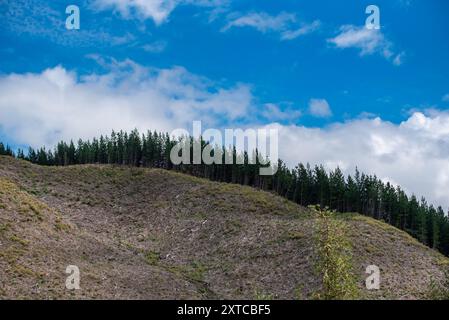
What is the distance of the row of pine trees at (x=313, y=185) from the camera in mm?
106000

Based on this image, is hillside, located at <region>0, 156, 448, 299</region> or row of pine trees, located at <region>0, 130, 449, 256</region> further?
row of pine trees, located at <region>0, 130, 449, 256</region>

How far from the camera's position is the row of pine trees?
10600 centimetres

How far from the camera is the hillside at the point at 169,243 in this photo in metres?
53.6

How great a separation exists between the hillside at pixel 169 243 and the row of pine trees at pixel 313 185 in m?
16.2

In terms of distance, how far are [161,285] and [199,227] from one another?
29.3m

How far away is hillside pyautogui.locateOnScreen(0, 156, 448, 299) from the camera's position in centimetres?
5355

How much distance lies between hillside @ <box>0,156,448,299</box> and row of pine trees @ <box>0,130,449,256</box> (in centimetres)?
1622

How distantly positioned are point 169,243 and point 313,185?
47082mm

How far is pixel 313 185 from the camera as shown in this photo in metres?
113

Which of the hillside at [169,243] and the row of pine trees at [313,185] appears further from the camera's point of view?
the row of pine trees at [313,185]

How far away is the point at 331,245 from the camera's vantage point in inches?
925

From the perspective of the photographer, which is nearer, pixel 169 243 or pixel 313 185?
pixel 169 243
